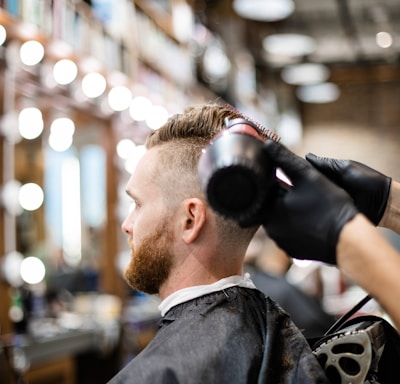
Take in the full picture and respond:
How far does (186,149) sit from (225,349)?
45 centimetres

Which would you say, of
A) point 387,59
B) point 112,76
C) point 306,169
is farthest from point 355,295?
point 306,169

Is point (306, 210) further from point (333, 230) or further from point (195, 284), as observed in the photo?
point (195, 284)

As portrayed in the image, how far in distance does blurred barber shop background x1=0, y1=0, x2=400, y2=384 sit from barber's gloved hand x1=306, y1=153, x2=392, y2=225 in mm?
2057

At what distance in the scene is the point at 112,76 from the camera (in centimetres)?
567

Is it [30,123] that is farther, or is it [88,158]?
[88,158]

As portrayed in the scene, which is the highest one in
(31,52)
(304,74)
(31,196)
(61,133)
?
(304,74)

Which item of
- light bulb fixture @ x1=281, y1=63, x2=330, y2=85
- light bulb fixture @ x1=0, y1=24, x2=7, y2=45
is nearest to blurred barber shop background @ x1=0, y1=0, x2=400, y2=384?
light bulb fixture @ x1=0, y1=24, x2=7, y2=45

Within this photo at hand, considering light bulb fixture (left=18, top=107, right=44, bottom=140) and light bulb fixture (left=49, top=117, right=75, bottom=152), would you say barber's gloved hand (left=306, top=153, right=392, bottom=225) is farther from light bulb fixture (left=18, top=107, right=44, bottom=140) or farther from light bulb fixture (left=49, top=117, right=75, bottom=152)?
light bulb fixture (left=49, top=117, right=75, bottom=152)

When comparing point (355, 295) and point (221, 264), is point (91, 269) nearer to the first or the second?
point (355, 295)

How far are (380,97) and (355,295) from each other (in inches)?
267

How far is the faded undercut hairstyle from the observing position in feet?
5.09

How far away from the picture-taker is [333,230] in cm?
111

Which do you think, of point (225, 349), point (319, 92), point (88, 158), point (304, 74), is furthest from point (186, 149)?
point (319, 92)

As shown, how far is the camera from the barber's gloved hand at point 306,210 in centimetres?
111
